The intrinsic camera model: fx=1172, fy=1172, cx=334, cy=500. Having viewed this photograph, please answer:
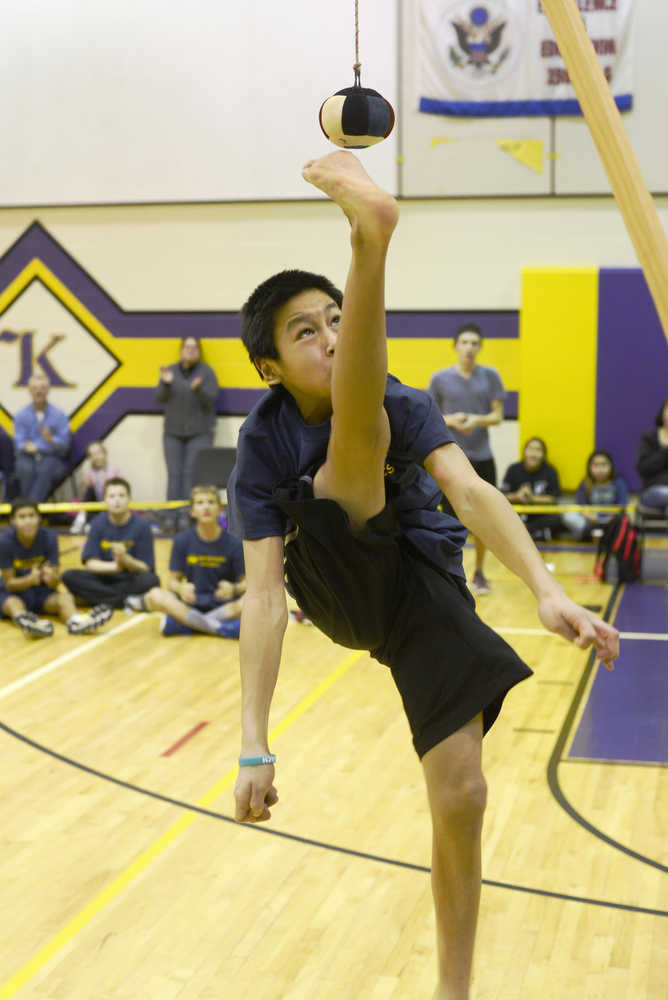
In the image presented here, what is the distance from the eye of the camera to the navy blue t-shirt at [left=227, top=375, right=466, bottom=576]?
289 centimetres

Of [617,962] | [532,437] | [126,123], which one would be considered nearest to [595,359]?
[532,437]

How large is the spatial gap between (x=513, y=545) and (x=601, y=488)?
9527mm

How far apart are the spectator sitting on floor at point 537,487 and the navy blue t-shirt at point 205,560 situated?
4.04 meters

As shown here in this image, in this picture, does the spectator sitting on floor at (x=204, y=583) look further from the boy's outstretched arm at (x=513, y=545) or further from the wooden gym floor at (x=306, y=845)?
the boy's outstretched arm at (x=513, y=545)

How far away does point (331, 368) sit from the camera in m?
2.76

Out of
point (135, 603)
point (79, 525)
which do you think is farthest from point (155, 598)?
point (79, 525)

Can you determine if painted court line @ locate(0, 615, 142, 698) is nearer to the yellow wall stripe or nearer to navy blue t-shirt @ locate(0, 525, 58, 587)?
navy blue t-shirt @ locate(0, 525, 58, 587)

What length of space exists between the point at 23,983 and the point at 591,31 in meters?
10.7

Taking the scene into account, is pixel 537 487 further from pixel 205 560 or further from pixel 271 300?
pixel 271 300

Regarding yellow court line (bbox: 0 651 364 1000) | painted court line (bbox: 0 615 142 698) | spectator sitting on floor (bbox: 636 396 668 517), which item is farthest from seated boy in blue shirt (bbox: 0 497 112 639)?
spectator sitting on floor (bbox: 636 396 668 517)

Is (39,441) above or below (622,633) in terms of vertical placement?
above

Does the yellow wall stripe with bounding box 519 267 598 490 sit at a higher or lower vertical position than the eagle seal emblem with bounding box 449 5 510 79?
lower

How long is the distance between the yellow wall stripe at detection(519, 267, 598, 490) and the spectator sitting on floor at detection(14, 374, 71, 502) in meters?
5.24

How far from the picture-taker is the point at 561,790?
5.56 meters
